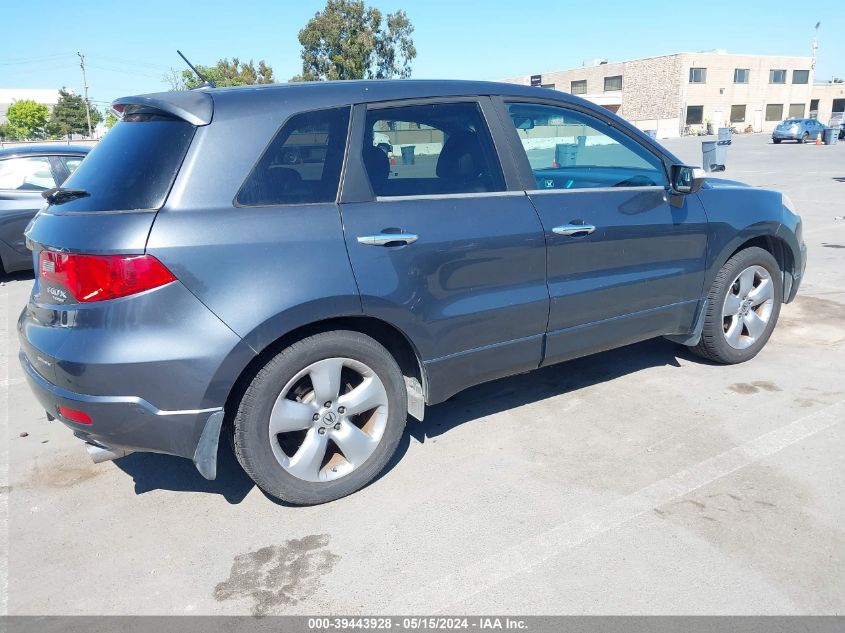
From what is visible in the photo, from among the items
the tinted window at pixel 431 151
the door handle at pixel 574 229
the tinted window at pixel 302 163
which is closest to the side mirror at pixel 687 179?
the door handle at pixel 574 229

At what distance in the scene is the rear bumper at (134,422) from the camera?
267 cm

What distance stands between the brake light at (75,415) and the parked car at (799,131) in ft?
149

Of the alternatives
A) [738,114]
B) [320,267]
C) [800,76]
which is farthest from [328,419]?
[800,76]

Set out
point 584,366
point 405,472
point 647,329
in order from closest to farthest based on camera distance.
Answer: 1. point 405,472
2. point 647,329
3. point 584,366

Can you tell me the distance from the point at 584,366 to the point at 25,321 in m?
3.48

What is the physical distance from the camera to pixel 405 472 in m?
3.42

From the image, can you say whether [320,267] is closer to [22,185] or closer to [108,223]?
[108,223]

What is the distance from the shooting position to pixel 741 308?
4578 mm

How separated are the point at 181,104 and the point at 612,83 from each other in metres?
75.0

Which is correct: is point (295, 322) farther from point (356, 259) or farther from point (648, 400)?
point (648, 400)

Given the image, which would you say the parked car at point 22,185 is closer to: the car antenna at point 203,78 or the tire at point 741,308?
the car antenna at point 203,78

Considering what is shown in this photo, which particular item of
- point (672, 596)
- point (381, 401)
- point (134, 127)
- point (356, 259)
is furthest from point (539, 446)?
point (134, 127)

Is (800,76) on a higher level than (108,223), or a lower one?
higher

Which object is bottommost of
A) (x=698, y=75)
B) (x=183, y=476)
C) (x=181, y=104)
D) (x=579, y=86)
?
(x=183, y=476)
